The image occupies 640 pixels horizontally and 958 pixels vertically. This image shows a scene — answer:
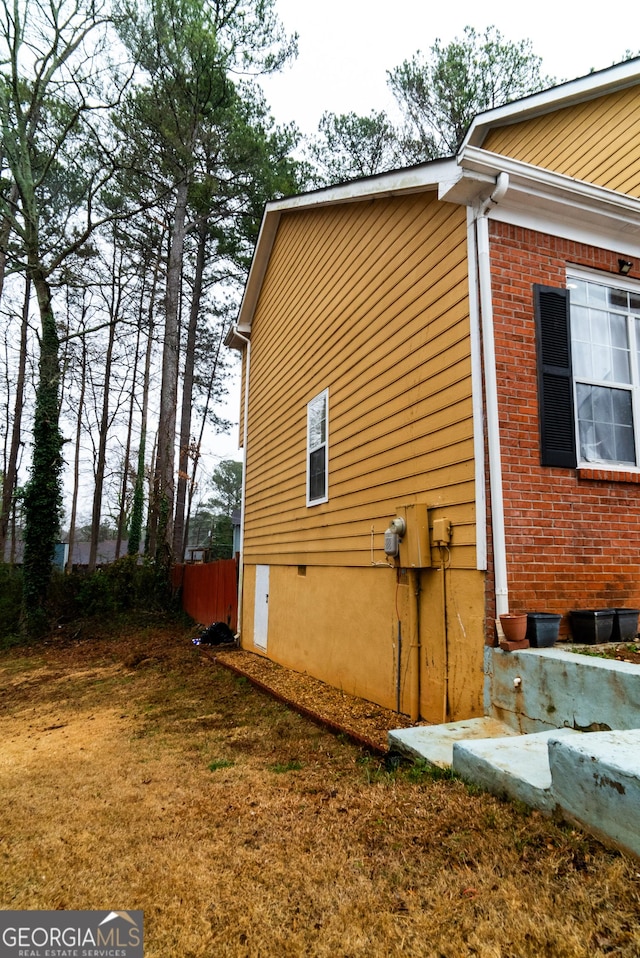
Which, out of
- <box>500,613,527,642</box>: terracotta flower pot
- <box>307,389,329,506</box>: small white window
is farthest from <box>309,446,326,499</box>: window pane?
<box>500,613,527,642</box>: terracotta flower pot

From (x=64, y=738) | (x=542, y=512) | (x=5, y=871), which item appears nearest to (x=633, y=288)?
(x=542, y=512)

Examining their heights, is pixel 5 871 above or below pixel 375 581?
below

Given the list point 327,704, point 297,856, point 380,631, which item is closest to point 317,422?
point 380,631

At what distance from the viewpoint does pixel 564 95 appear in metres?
7.42

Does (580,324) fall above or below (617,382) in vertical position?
above

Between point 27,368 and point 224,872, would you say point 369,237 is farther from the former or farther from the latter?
point 27,368

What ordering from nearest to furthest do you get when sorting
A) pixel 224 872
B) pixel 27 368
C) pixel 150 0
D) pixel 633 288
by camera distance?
pixel 224 872
pixel 633 288
pixel 150 0
pixel 27 368

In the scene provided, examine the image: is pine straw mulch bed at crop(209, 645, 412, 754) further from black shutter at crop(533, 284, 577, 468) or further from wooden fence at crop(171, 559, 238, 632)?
wooden fence at crop(171, 559, 238, 632)

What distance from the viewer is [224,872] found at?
8.06 feet

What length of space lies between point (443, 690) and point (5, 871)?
308cm

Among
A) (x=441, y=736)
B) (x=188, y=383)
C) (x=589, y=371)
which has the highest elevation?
(x=188, y=383)

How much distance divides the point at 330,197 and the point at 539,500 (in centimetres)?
506

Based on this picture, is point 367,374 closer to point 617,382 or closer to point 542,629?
point 617,382

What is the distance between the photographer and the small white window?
7.44m
